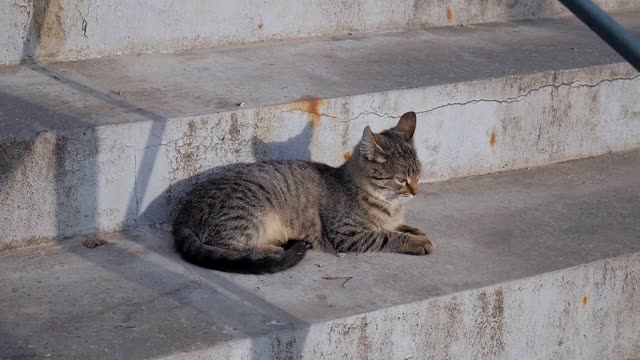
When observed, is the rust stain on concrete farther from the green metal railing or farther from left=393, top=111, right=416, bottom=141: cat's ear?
the green metal railing

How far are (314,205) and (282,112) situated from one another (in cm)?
49

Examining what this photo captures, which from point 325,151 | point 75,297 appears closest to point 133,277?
point 75,297

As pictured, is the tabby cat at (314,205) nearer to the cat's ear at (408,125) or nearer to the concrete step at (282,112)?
the cat's ear at (408,125)

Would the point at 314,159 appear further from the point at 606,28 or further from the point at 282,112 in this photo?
the point at 606,28

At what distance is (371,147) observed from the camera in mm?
4285

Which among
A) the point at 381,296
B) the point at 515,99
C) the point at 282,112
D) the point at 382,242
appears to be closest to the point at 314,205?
the point at 382,242

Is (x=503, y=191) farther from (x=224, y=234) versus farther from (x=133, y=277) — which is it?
(x=133, y=277)

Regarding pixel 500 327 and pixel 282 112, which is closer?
pixel 500 327

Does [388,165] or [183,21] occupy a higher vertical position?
[183,21]

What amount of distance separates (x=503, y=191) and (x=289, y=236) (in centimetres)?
124

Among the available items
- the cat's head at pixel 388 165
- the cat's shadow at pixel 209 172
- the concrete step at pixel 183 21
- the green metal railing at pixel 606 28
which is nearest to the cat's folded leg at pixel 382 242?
the cat's head at pixel 388 165

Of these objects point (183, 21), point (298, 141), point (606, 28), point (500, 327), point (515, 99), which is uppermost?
point (606, 28)

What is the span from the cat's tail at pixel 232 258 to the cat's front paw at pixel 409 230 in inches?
21.4

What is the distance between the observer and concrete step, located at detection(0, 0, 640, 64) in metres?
4.84
